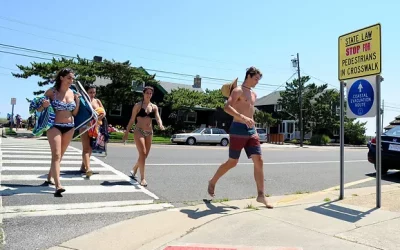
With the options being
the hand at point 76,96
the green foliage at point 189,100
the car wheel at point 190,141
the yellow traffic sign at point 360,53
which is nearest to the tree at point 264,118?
the green foliage at point 189,100

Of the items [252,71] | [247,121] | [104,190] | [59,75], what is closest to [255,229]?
[247,121]

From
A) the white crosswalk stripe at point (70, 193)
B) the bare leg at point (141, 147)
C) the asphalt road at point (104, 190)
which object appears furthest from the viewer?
the bare leg at point (141, 147)

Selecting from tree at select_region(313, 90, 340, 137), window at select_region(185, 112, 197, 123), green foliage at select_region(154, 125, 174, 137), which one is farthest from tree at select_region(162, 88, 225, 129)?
tree at select_region(313, 90, 340, 137)

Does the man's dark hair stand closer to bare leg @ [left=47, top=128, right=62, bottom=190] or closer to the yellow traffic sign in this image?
the yellow traffic sign

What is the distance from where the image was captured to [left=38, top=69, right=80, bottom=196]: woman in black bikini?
5668 mm

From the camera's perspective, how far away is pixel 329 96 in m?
43.3

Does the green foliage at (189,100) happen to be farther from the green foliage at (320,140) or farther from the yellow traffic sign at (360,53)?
the yellow traffic sign at (360,53)

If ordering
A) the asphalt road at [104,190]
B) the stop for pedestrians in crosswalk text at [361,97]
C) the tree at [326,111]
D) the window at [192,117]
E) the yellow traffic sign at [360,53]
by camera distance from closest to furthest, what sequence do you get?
the asphalt road at [104,190] → the yellow traffic sign at [360,53] → the stop for pedestrians in crosswalk text at [361,97] → the window at [192,117] → the tree at [326,111]

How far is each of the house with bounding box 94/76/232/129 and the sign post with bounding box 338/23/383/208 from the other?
97.6 ft

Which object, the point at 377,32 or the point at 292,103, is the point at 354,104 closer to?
the point at 377,32

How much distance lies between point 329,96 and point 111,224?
4213 centimetres

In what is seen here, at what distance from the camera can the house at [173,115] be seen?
3931cm

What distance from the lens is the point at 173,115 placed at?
39.9 metres

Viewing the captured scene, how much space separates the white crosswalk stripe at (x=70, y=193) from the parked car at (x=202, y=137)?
1885 centimetres
